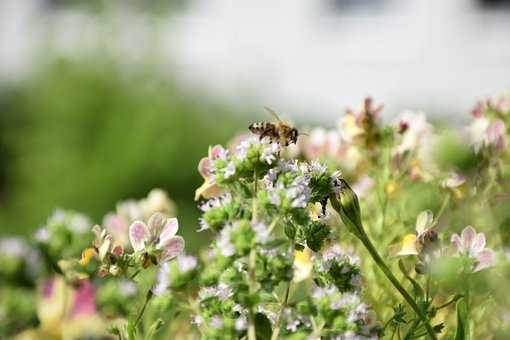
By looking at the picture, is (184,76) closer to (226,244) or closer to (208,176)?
(208,176)

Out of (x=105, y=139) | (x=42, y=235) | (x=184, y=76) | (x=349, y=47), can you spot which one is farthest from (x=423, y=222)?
(x=349, y=47)

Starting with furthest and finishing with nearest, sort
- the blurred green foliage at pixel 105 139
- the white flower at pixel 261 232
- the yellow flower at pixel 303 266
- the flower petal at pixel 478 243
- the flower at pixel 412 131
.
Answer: the blurred green foliage at pixel 105 139 → the flower at pixel 412 131 → the yellow flower at pixel 303 266 → the flower petal at pixel 478 243 → the white flower at pixel 261 232

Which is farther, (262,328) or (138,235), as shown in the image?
(138,235)

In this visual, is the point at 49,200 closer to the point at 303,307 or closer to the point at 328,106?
the point at 328,106

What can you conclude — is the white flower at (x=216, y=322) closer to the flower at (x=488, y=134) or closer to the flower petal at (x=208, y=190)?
the flower petal at (x=208, y=190)

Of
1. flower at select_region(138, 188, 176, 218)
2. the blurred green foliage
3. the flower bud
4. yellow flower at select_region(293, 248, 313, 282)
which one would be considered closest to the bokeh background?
the blurred green foliage

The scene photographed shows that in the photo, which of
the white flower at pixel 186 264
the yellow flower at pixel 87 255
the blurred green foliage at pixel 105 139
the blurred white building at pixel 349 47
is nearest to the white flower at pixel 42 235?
the yellow flower at pixel 87 255

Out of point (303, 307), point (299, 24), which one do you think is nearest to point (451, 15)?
point (299, 24)
